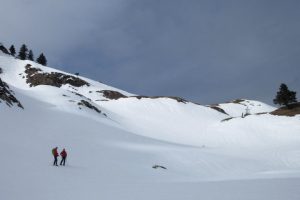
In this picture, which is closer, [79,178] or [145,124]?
[79,178]

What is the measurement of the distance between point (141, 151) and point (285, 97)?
46924 millimetres

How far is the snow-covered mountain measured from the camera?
49.3ft

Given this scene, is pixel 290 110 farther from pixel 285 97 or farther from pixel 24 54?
pixel 24 54

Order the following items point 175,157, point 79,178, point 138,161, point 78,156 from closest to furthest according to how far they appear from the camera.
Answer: point 79,178 < point 78,156 < point 138,161 < point 175,157

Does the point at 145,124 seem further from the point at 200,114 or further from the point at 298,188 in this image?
the point at 298,188

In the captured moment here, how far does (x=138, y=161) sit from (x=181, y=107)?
50503 millimetres

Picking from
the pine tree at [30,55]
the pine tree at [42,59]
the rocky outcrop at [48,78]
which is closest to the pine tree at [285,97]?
the rocky outcrop at [48,78]

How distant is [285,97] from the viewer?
213 feet

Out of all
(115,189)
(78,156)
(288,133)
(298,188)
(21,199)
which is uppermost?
(288,133)

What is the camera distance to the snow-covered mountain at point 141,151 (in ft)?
49.3

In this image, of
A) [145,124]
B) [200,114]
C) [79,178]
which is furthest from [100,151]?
[200,114]

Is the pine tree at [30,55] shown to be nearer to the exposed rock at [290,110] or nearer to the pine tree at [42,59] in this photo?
the pine tree at [42,59]

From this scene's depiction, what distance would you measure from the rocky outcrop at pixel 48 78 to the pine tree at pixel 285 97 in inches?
2528

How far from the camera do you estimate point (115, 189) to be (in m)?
15.3
